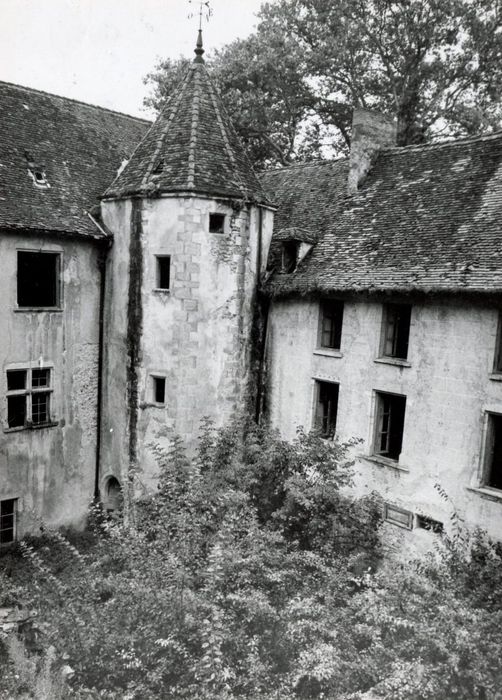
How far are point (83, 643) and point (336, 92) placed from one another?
2919 centimetres

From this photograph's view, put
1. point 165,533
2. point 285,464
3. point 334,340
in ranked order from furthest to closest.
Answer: point 334,340, point 285,464, point 165,533

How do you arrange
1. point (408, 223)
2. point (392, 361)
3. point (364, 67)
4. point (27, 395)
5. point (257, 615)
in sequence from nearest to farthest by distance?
point (257, 615)
point (392, 361)
point (408, 223)
point (27, 395)
point (364, 67)

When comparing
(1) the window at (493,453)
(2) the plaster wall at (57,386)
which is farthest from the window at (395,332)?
(2) the plaster wall at (57,386)

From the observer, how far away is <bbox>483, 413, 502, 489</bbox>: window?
13.6 m

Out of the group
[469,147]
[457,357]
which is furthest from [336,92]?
[457,357]

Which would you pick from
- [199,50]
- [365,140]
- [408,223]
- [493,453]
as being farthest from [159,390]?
[199,50]

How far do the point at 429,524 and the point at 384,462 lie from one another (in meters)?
1.91

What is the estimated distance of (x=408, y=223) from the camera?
16859 mm

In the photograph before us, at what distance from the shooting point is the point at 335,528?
14.1 metres

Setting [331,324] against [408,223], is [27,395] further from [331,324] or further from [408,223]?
[408,223]

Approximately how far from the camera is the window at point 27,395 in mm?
17625

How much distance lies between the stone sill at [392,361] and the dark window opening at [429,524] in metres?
3.94

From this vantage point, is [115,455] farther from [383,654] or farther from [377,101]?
[377,101]

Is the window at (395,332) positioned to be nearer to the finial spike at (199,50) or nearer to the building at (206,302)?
the building at (206,302)
